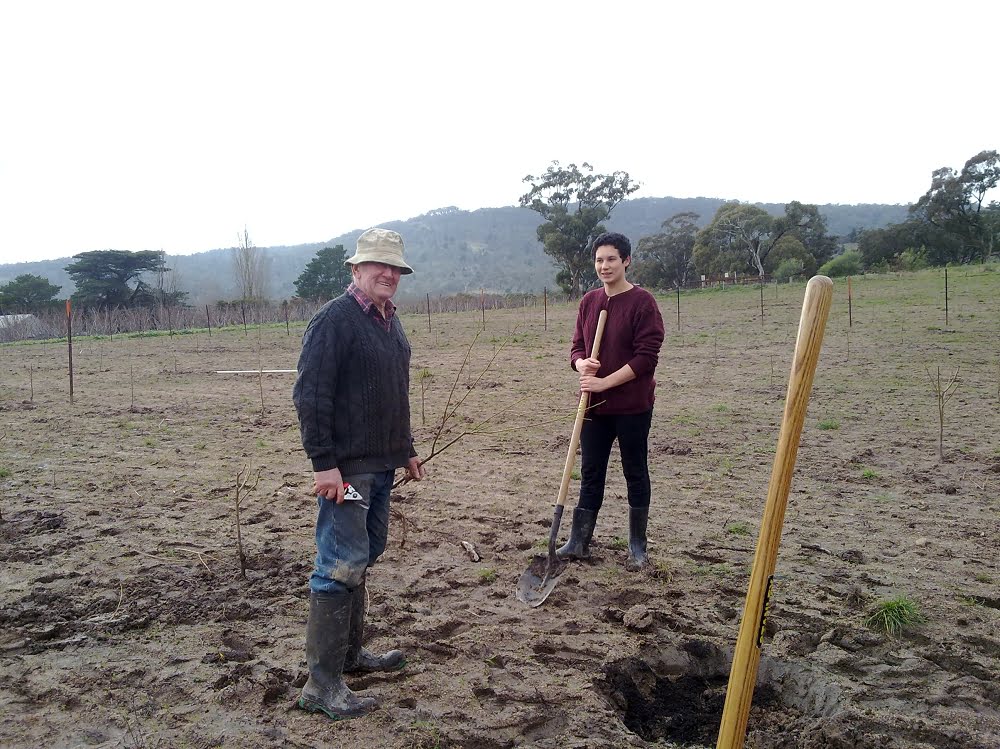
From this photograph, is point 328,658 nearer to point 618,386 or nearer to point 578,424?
point 578,424

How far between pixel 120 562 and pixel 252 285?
50.7m

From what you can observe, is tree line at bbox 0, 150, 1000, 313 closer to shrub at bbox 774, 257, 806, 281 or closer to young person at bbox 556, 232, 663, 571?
shrub at bbox 774, 257, 806, 281

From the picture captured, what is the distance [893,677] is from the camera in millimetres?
2906

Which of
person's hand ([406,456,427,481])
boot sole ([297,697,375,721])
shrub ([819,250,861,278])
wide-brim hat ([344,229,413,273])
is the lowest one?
boot sole ([297,697,375,721])

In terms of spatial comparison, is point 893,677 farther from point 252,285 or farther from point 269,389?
point 252,285

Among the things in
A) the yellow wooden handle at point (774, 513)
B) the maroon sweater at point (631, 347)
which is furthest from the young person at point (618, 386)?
the yellow wooden handle at point (774, 513)

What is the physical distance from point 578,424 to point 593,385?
9.0 inches

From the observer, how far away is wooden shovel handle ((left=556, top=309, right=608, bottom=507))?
3.75 metres

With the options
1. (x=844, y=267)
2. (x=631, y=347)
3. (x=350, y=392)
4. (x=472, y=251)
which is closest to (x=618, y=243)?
(x=631, y=347)

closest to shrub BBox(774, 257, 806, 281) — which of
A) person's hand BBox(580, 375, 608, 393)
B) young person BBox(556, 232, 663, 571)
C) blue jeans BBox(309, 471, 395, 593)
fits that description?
young person BBox(556, 232, 663, 571)

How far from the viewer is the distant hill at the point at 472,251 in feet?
341

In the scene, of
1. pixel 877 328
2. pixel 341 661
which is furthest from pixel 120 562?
pixel 877 328

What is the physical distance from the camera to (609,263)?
3.84 metres

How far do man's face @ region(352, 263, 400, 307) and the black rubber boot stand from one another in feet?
6.54
